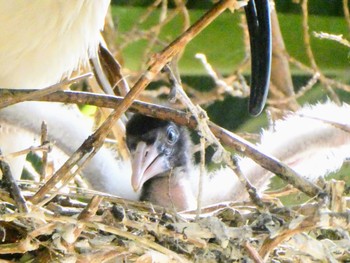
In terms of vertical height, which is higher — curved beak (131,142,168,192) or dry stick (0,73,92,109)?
dry stick (0,73,92,109)

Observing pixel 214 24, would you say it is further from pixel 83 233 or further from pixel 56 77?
pixel 83 233

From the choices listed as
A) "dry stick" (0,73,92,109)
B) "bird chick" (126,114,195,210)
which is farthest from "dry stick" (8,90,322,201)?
"bird chick" (126,114,195,210)

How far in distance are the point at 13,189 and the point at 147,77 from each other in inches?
8.9

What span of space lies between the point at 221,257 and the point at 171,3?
125cm

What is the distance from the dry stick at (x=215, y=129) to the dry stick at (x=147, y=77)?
41 mm

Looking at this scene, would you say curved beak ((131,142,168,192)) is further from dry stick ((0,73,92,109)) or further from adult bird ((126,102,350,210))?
dry stick ((0,73,92,109))

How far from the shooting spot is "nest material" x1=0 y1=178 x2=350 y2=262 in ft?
3.95

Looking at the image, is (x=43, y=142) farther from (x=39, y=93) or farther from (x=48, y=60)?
(x=48, y=60)

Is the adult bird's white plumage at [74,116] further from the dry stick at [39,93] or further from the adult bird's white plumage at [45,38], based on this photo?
the dry stick at [39,93]

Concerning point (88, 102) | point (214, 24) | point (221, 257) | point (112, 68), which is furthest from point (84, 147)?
point (214, 24)

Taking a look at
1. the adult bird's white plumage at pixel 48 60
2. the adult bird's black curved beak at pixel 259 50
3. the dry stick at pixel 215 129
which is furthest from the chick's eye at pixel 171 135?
the dry stick at pixel 215 129

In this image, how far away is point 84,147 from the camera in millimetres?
1269

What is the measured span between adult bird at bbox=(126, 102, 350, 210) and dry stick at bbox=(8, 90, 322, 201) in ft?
0.77

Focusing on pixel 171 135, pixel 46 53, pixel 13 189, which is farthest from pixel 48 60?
pixel 13 189
